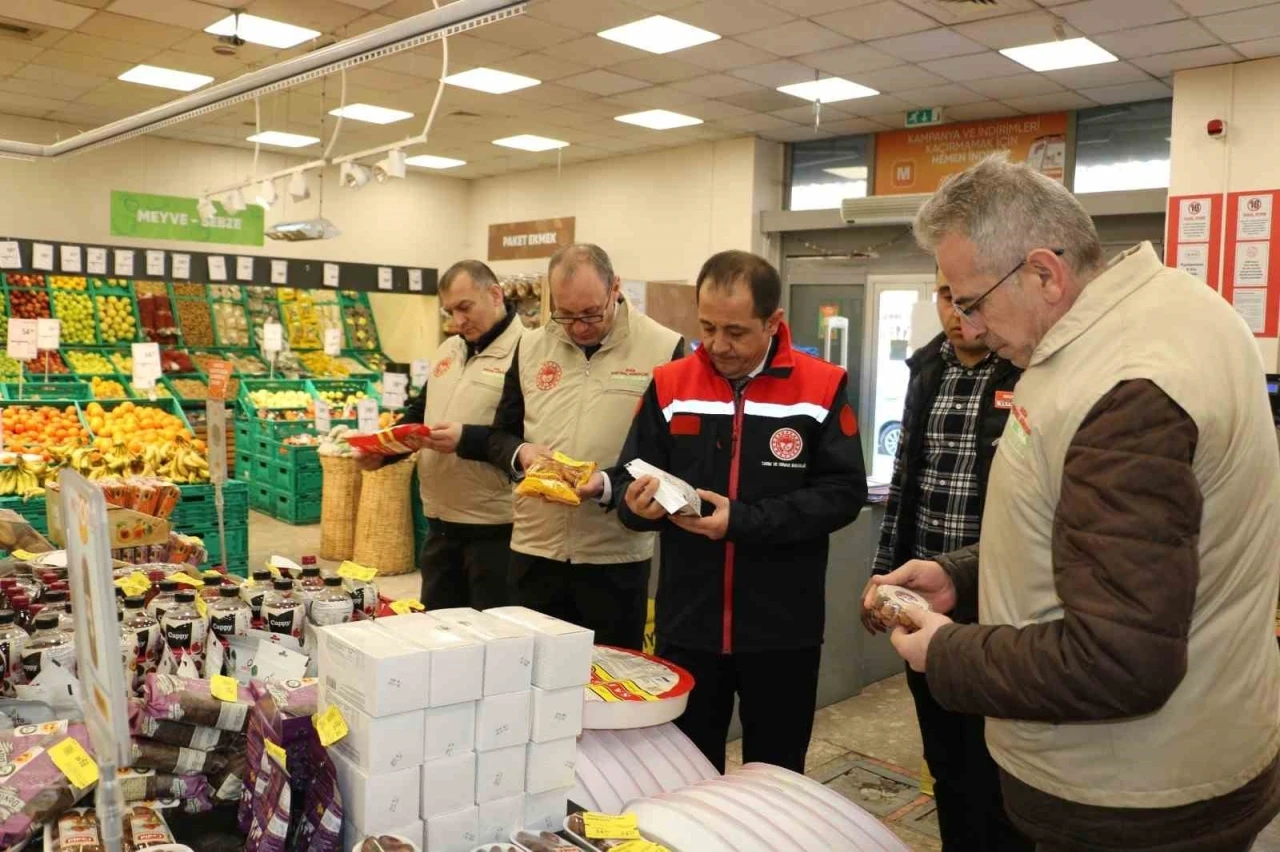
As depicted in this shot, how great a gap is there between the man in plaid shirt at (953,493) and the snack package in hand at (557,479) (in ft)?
3.10

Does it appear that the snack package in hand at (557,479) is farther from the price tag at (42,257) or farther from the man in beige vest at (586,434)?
the price tag at (42,257)

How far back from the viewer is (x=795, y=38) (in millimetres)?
7355

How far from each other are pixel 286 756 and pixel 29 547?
2824mm

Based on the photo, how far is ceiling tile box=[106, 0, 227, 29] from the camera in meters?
6.99

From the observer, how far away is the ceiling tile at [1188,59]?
7.28 metres

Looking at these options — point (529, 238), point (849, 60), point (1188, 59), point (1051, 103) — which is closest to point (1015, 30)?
point (849, 60)

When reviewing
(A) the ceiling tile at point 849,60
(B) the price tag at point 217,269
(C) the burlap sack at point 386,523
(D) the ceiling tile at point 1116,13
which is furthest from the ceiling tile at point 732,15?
(B) the price tag at point 217,269

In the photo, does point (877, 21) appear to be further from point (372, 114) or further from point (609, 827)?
point (609, 827)

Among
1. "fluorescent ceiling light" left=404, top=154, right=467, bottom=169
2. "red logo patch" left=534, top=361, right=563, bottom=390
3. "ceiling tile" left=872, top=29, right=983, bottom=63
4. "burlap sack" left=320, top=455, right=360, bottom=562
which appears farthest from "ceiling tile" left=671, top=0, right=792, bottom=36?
"fluorescent ceiling light" left=404, top=154, right=467, bottom=169

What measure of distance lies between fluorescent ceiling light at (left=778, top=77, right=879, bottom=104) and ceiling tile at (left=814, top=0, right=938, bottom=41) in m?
1.27

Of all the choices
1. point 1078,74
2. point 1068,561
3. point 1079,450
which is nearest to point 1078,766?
point 1068,561

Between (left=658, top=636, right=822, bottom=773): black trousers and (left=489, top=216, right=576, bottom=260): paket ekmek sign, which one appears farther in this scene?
(left=489, top=216, right=576, bottom=260): paket ekmek sign

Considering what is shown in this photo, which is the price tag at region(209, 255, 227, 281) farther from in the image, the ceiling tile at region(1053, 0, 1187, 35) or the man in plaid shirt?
the man in plaid shirt

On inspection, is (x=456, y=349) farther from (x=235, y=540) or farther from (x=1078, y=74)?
(x=1078, y=74)
